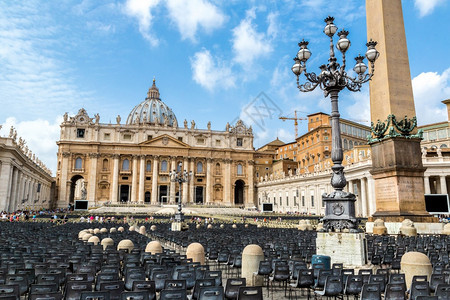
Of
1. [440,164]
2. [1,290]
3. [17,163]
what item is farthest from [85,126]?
[1,290]

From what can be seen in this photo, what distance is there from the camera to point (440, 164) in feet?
131

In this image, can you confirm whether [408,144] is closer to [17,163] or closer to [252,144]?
[17,163]

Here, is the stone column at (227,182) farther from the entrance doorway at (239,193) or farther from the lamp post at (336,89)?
the lamp post at (336,89)

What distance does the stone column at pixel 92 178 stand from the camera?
269 feet

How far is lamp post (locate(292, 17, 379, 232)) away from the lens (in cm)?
1107

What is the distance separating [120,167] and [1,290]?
83.8m

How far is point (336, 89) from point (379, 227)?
40.2 feet

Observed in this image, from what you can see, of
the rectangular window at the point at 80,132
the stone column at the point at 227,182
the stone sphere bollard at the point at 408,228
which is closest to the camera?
the stone sphere bollard at the point at 408,228

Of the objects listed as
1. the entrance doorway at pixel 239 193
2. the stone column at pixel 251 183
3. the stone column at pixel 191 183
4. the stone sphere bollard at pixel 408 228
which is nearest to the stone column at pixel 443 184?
the stone sphere bollard at pixel 408 228

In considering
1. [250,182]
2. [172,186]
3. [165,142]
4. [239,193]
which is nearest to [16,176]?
[172,186]

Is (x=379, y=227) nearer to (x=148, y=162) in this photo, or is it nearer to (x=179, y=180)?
(x=179, y=180)

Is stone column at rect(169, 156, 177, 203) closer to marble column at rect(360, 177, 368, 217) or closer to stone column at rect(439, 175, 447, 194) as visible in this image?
marble column at rect(360, 177, 368, 217)

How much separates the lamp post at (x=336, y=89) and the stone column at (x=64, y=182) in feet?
262

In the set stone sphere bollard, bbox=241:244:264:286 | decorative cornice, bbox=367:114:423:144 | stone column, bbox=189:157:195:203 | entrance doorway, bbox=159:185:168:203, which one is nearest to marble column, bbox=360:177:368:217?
decorative cornice, bbox=367:114:423:144
